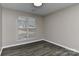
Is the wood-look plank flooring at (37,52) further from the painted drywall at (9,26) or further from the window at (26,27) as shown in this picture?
the window at (26,27)

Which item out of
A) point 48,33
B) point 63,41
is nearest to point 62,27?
point 63,41

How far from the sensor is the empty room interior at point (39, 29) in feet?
9.90

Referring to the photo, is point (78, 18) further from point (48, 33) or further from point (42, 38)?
point (42, 38)

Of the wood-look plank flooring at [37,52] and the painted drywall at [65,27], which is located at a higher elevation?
the painted drywall at [65,27]

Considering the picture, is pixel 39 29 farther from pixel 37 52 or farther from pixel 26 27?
pixel 37 52

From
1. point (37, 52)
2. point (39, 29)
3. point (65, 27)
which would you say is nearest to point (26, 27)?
point (39, 29)

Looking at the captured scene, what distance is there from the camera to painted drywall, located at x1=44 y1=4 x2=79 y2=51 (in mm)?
3012

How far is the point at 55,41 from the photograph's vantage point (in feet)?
13.9

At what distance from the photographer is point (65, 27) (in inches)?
139

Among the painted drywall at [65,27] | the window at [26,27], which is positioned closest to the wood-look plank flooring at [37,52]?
the painted drywall at [65,27]

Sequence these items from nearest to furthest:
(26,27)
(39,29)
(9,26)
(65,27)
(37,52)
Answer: (37,52), (65,27), (9,26), (26,27), (39,29)

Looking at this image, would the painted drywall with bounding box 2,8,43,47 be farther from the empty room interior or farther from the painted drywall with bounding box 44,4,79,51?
the painted drywall with bounding box 44,4,79,51

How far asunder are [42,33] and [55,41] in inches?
56.8

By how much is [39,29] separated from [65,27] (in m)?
2.13
